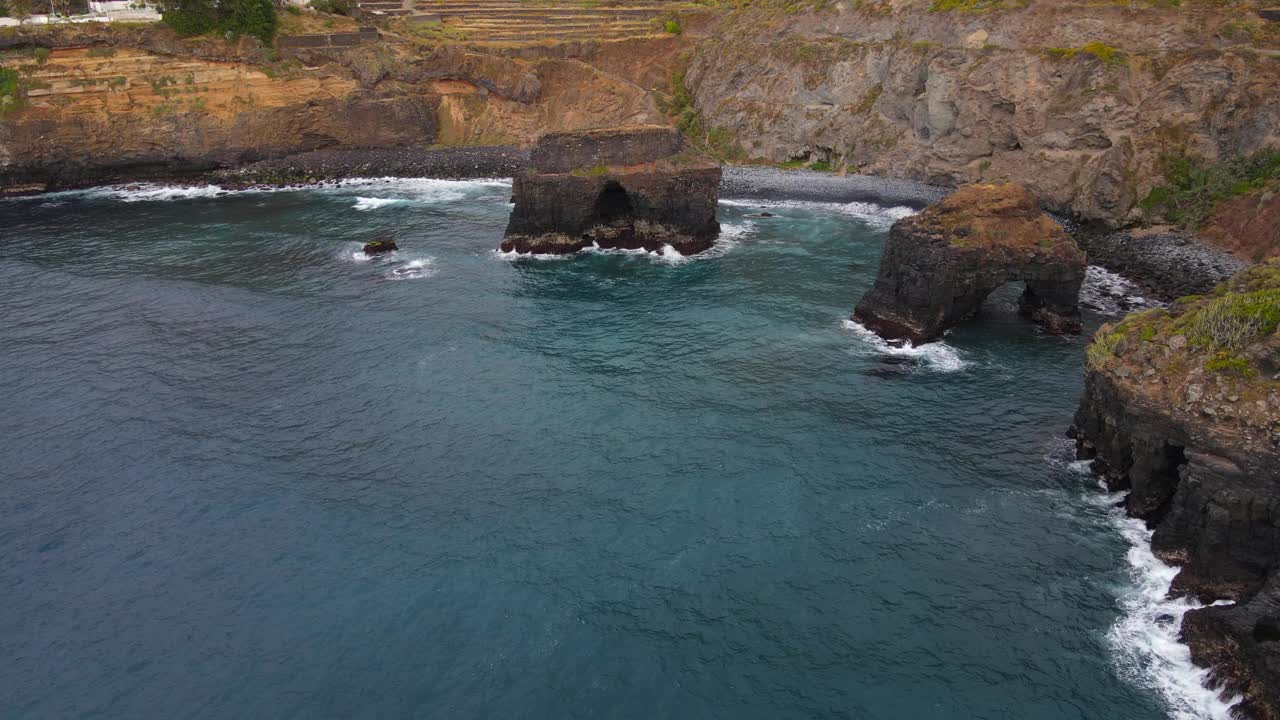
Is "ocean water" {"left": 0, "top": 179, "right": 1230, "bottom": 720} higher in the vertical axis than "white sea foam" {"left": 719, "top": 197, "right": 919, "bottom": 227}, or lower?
lower

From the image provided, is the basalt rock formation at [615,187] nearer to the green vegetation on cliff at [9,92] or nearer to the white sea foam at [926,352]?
the white sea foam at [926,352]

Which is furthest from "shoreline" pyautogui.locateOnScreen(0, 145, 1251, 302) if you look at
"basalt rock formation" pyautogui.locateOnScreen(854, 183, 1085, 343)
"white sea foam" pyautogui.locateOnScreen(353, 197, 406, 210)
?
"basalt rock formation" pyautogui.locateOnScreen(854, 183, 1085, 343)

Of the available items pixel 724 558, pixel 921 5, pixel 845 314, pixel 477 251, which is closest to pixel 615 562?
pixel 724 558

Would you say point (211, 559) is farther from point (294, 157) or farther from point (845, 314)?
point (294, 157)

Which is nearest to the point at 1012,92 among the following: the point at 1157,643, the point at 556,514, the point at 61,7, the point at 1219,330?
the point at 1219,330

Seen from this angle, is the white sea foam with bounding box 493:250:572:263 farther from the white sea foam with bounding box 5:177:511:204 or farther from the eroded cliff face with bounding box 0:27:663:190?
the eroded cliff face with bounding box 0:27:663:190

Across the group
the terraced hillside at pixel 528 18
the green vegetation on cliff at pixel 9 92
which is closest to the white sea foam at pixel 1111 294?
the terraced hillside at pixel 528 18
